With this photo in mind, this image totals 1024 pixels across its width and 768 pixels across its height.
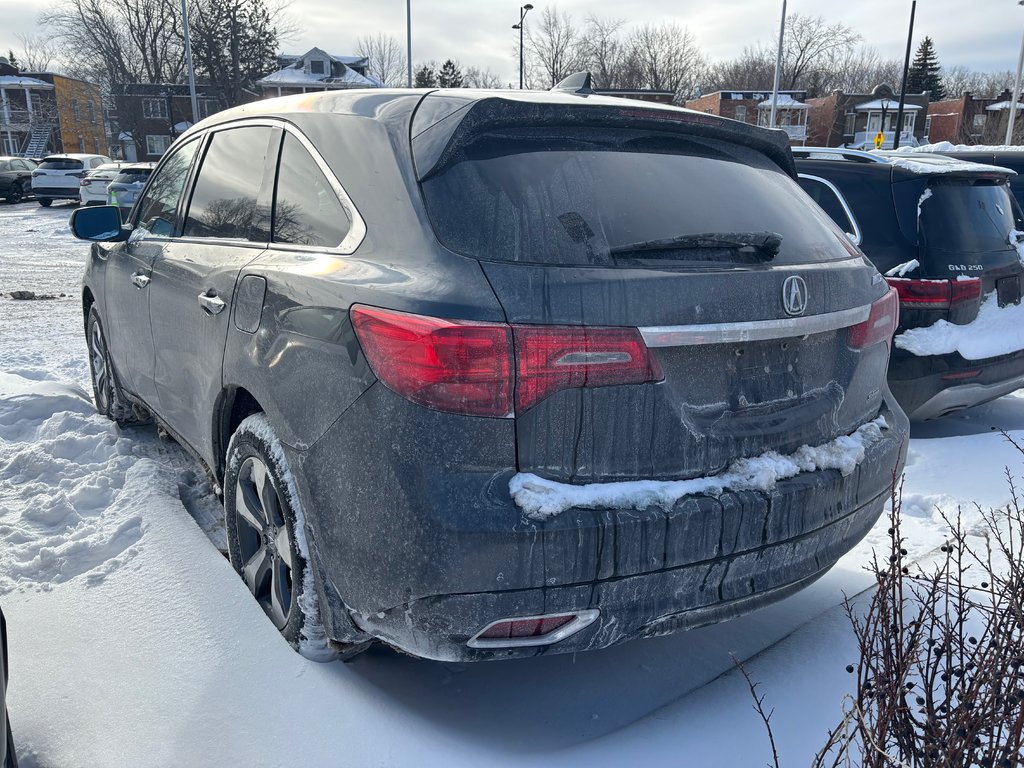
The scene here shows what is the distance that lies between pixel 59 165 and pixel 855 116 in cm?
6123

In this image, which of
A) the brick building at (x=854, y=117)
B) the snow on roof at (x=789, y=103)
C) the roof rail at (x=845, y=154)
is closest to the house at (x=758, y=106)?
the snow on roof at (x=789, y=103)

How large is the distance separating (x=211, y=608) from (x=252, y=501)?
14.8 inches

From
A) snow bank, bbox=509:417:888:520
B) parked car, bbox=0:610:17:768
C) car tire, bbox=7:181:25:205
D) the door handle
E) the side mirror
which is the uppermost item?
the side mirror

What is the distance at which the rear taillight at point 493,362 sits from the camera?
1.77 m

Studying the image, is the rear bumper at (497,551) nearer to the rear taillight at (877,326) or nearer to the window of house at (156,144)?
Answer: the rear taillight at (877,326)

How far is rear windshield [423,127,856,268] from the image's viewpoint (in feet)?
6.36

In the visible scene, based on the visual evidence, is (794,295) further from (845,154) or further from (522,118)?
(845,154)

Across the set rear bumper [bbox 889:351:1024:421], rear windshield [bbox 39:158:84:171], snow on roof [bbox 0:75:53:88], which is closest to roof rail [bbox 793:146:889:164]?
rear bumper [bbox 889:351:1024:421]

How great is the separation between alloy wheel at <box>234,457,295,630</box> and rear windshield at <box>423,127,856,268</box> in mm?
1009

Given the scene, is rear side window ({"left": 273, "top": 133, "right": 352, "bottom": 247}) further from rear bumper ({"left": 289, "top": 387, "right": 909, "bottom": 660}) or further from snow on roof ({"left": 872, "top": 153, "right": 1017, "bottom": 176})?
snow on roof ({"left": 872, "top": 153, "right": 1017, "bottom": 176})

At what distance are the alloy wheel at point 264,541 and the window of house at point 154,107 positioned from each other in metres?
61.3

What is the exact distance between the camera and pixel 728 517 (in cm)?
197

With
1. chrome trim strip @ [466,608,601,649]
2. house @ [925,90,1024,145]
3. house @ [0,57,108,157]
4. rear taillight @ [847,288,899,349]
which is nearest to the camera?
chrome trim strip @ [466,608,601,649]

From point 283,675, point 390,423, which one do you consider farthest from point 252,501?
point 390,423
